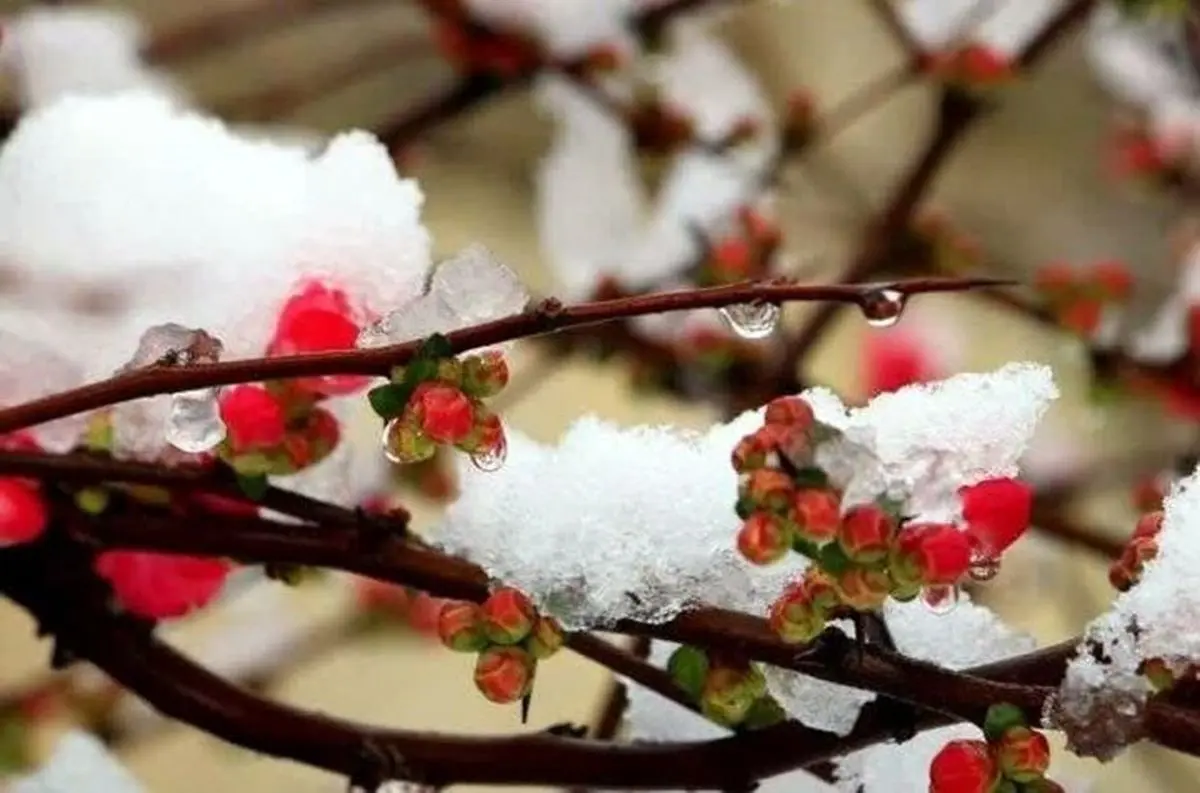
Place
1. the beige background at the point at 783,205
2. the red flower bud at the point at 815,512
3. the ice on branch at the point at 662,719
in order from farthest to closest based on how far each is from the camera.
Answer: the beige background at the point at 783,205 → the ice on branch at the point at 662,719 → the red flower bud at the point at 815,512

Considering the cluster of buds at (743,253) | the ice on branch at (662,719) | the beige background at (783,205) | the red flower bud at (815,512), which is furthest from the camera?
the beige background at (783,205)

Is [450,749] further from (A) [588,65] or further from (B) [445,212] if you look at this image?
(B) [445,212]

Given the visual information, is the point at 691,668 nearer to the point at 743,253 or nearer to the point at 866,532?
the point at 866,532

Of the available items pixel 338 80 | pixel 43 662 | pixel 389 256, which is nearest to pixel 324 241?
pixel 389 256

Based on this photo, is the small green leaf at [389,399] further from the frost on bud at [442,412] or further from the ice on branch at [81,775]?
the ice on branch at [81,775]

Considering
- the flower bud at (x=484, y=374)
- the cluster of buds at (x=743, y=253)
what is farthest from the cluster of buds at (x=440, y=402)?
the cluster of buds at (x=743, y=253)

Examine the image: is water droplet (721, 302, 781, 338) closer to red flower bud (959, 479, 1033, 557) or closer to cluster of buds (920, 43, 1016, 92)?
red flower bud (959, 479, 1033, 557)

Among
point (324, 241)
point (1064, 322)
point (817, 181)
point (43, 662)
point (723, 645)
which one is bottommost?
point (723, 645)
